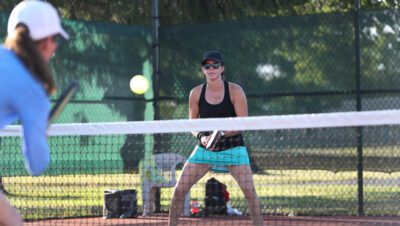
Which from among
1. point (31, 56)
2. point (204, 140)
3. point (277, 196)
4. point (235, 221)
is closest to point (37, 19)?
point (31, 56)

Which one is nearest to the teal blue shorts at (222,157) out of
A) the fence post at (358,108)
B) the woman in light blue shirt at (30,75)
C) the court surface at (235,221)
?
the court surface at (235,221)

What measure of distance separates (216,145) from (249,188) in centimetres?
40

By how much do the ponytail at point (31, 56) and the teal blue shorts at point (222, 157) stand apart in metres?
3.57

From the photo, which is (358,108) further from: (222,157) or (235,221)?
(222,157)

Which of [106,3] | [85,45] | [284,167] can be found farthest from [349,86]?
[106,3]

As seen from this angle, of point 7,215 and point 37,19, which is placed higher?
point 37,19

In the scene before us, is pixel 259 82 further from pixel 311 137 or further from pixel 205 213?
pixel 205 213

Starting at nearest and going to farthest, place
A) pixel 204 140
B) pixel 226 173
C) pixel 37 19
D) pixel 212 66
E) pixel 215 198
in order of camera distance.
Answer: pixel 37 19
pixel 204 140
pixel 212 66
pixel 226 173
pixel 215 198

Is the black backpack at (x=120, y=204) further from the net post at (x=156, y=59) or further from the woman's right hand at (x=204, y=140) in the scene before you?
the woman's right hand at (x=204, y=140)

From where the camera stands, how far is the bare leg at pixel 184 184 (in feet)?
21.6

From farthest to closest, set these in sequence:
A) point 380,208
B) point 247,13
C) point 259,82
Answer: point 247,13, point 259,82, point 380,208

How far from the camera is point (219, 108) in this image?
678cm

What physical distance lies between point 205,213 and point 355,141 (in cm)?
167

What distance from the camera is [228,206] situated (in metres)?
8.96
